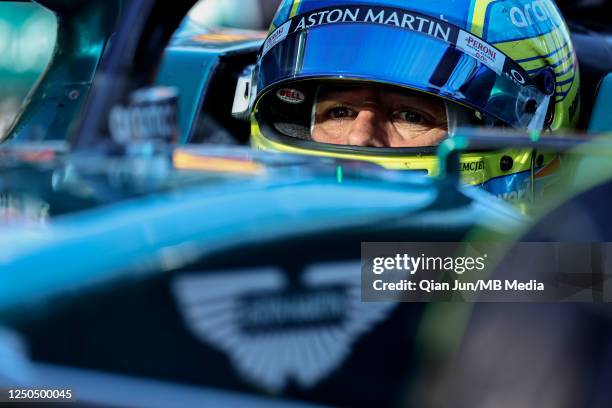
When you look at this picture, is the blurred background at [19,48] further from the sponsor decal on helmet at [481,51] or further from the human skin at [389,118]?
the sponsor decal on helmet at [481,51]

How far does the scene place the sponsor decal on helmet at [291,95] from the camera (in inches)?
85.1

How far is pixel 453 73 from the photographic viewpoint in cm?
187

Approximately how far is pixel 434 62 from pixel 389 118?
0.65 ft

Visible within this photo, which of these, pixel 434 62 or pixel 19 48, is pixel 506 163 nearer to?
pixel 434 62

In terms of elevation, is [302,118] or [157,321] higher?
[157,321]

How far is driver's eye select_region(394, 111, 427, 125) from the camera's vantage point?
2.00 meters

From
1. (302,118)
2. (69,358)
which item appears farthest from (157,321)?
(302,118)

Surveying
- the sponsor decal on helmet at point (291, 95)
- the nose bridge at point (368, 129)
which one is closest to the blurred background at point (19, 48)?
the sponsor decal on helmet at point (291, 95)

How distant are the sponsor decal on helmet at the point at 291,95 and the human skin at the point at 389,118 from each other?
0.14 meters

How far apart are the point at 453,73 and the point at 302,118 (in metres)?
0.47

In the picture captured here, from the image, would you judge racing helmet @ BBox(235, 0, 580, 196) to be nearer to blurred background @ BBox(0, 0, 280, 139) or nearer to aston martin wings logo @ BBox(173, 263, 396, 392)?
aston martin wings logo @ BBox(173, 263, 396, 392)

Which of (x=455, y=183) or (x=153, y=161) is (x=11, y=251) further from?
(x=455, y=183)

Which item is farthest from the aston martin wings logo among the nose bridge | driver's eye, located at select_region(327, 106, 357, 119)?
driver's eye, located at select_region(327, 106, 357, 119)
